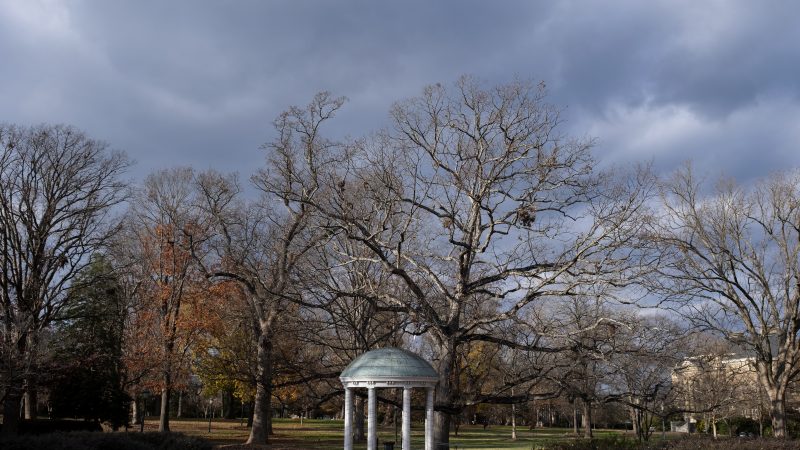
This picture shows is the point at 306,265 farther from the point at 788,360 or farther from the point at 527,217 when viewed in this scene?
the point at 788,360

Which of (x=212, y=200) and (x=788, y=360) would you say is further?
(x=212, y=200)

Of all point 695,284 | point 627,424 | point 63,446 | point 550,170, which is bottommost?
point 627,424

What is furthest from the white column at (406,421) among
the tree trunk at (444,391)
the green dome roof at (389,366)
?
the tree trunk at (444,391)

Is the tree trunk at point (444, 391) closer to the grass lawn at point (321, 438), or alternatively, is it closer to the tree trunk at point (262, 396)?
the grass lawn at point (321, 438)

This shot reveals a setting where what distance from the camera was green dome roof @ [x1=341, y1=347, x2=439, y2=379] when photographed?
17.4m

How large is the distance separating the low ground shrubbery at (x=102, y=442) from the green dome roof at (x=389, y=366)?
426 cm

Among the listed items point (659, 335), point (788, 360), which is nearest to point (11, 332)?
point (659, 335)

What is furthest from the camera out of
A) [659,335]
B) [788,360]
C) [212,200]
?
[212,200]

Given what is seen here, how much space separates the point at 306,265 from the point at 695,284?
16.7 metres

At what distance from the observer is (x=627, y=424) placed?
69.9 m

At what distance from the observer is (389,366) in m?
17.6

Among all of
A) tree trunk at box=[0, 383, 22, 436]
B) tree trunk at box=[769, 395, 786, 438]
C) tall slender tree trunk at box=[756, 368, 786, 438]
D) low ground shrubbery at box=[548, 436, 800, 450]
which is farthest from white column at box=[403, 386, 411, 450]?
tree trunk at box=[769, 395, 786, 438]

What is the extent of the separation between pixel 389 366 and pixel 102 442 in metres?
6.96

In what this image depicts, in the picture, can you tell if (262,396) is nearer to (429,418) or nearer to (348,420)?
(348,420)
